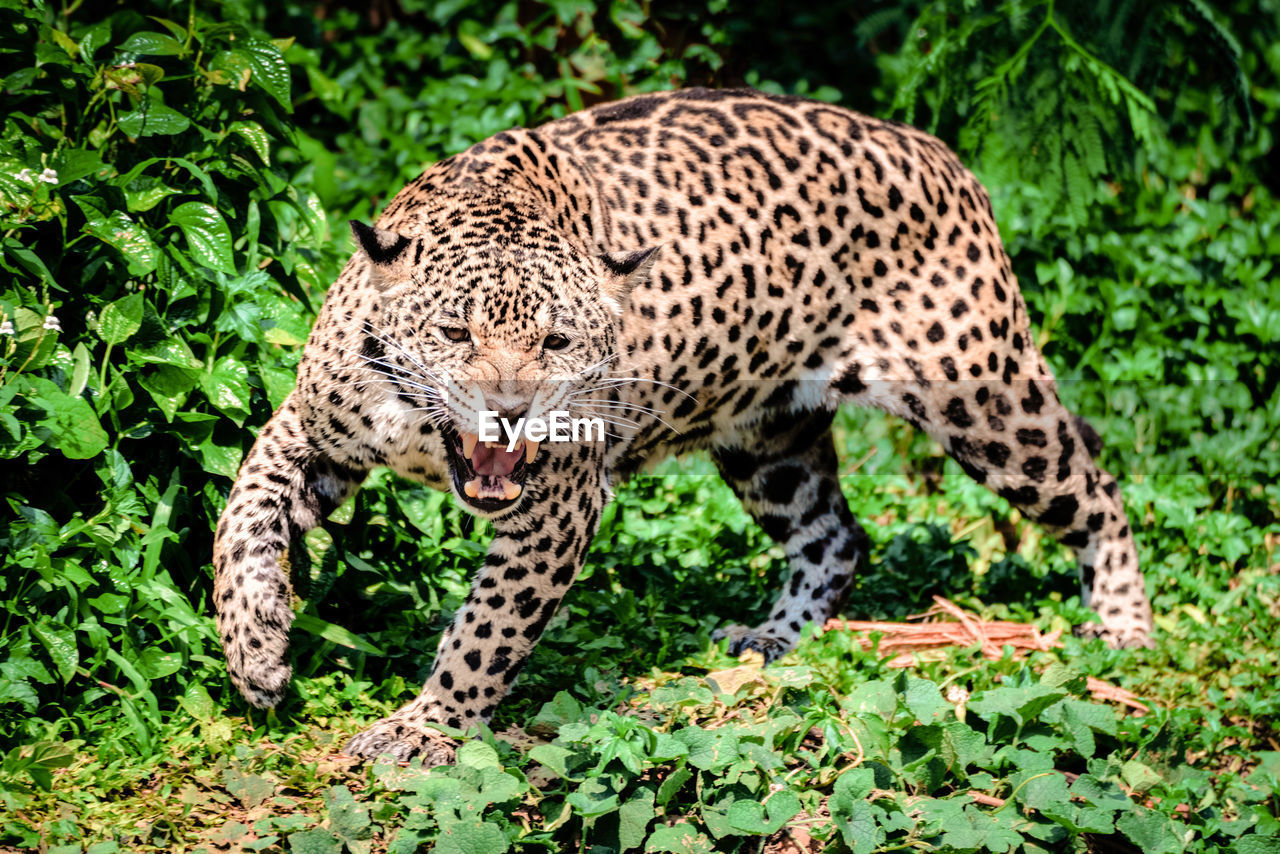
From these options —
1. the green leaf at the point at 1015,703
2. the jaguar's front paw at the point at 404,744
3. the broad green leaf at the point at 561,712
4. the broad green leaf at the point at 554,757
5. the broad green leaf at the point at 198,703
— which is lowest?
the green leaf at the point at 1015,703

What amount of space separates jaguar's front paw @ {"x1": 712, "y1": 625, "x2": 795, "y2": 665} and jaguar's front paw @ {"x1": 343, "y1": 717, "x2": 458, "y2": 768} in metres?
1.63

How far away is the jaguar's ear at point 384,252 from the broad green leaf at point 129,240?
32.0 inches

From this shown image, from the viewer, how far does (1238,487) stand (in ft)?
24.9

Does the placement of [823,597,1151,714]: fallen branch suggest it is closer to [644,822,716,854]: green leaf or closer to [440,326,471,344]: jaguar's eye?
[644,822,716,854]: green leaf

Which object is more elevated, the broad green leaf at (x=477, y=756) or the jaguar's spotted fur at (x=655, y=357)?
the jaguar's spotted fur at (x=655, y=357)

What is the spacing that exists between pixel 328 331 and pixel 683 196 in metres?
1.46

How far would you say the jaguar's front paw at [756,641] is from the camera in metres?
5.97

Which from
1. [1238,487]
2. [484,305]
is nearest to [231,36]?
[484,305]

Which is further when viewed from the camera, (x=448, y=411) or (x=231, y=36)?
(x=231, y=36)

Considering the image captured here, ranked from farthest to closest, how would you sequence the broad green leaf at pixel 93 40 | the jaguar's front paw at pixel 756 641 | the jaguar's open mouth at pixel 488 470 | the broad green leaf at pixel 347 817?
the jaguar's front paw at pixel 756 641, the broad green leaf at pixel 93 40, the jaguar's open mouth at pixel 488 470, the broad green leaf at pixel 347 817

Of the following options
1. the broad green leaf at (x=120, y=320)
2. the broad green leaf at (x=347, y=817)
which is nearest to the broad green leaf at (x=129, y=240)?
the broad green leaf at (x=120, y=320)

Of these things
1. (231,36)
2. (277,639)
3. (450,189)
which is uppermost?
(231,36)

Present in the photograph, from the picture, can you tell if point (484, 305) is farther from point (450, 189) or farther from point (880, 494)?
point (880, 494)

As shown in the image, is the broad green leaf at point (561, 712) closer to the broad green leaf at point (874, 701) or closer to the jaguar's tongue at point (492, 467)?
the jaguar's tongue at point (492, 467)
